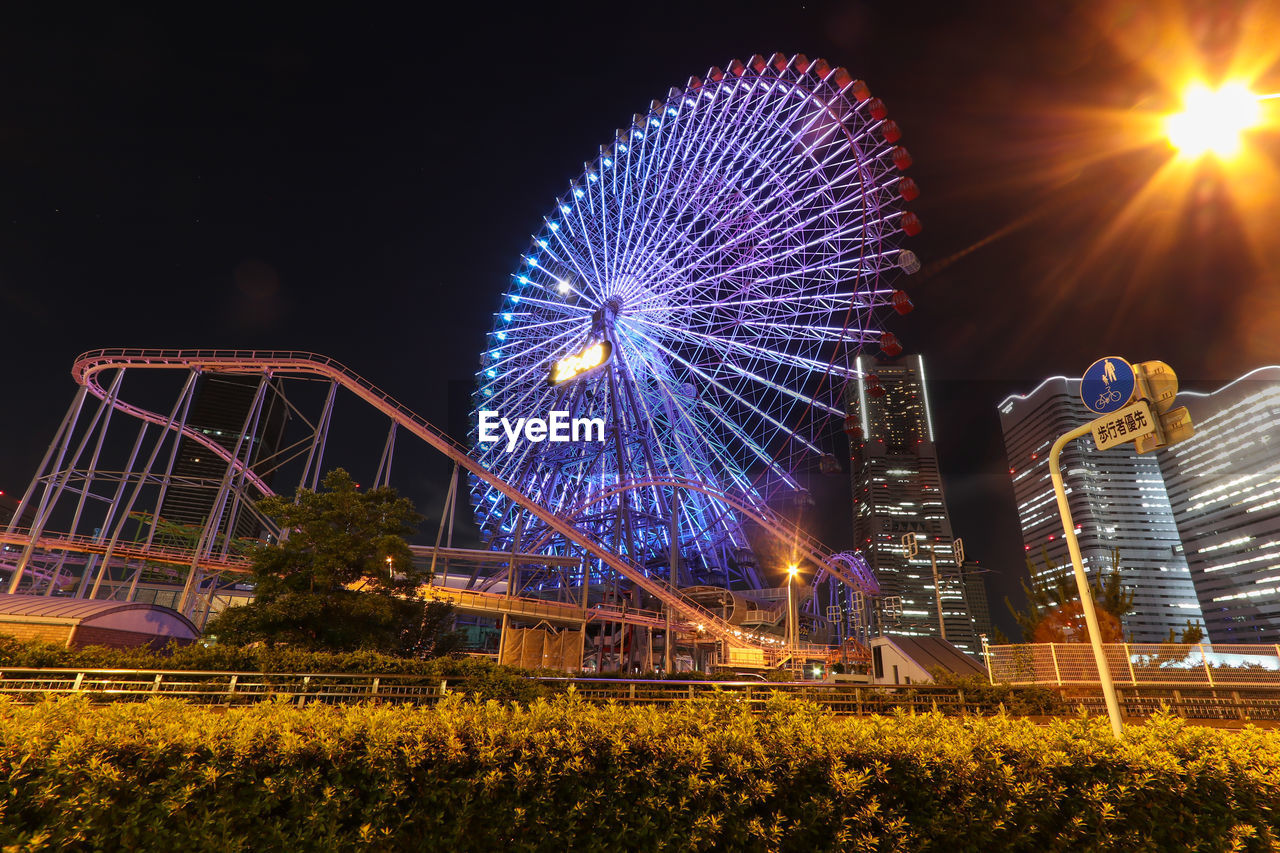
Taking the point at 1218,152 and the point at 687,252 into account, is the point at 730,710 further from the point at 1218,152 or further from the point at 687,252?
the point at 687,252

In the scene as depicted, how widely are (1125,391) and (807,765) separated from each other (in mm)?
4756

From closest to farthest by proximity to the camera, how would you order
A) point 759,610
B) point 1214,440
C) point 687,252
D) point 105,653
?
point 105,653, point 687,252, point 759,610, point 1214,440

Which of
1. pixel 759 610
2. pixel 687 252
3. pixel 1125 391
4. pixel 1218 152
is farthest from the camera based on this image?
pixel 759 610

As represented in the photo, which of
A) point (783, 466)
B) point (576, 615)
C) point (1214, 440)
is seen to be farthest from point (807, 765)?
point (1214, 440)

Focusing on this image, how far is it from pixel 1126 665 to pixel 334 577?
21.6m

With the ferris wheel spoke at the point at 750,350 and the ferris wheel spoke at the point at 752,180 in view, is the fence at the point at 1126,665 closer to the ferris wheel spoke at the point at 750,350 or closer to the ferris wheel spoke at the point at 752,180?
the ferris wheel spoke at the point at 750,350

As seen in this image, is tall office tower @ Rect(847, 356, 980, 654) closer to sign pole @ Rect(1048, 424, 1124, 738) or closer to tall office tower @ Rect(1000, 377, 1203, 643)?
tall office tower @ Rect(1000, 377, 1203, 643)

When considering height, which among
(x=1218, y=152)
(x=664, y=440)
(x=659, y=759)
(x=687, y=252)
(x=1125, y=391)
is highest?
(x=687, y=252)

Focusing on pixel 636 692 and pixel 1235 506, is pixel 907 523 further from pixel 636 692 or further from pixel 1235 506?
pixel 636 692

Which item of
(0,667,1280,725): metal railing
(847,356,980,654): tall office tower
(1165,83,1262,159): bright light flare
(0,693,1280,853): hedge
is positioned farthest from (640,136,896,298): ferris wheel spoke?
(847,356,980,654): tall office tower

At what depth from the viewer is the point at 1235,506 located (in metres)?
105

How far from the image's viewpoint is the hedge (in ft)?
11.5

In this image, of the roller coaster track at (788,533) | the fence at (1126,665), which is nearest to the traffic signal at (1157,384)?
the fence at (1126,665)

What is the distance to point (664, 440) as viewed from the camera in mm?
43969
